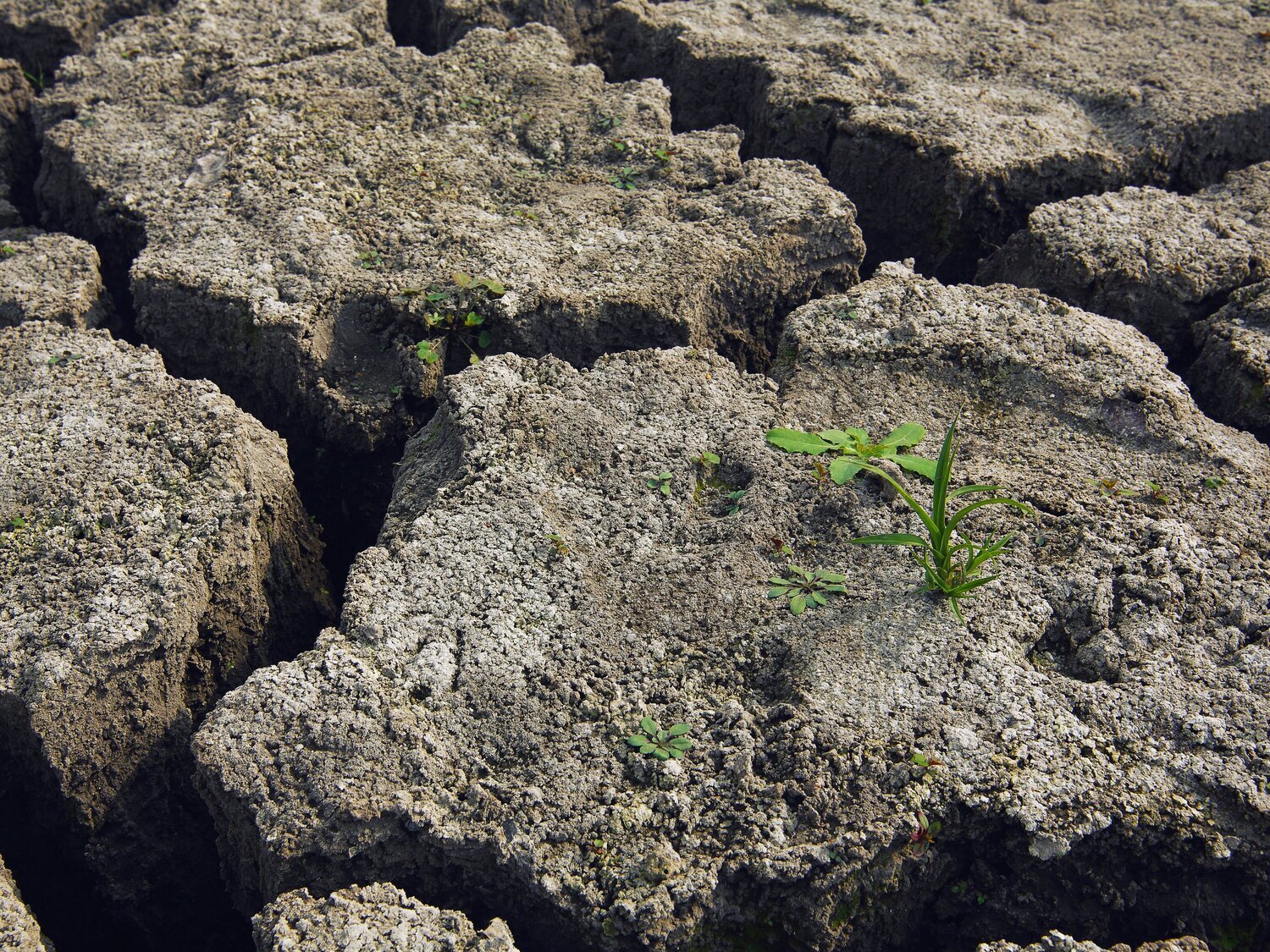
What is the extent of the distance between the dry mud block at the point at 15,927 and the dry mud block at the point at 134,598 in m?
0.20

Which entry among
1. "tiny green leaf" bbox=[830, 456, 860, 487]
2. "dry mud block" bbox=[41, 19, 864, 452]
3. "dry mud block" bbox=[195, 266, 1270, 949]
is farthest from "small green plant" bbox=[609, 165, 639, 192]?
"tiny green leaf" bbox=[830, 456, 860, 487]

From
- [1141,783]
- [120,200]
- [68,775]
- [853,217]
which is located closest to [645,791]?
[1141,783]

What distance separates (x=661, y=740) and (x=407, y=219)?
1.42 meters

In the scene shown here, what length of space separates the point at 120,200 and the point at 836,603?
190cm

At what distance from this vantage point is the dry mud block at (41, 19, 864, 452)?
231 cm

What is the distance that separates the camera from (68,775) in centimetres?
174

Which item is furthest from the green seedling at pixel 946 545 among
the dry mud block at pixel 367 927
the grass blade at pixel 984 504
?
the dry mud block at pixel 367 927

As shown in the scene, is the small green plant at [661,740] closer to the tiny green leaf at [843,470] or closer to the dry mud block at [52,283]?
the tiny green leaf at [843,470]

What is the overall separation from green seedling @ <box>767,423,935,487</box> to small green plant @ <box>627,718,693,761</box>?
568mm

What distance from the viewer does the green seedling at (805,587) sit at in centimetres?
181

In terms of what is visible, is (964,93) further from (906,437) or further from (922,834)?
(922,834)

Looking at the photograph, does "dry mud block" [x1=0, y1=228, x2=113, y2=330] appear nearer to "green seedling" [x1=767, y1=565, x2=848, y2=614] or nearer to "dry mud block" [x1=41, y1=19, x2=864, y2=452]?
"dry mud block" [x1=41, y1=19, x2=864, y2=452]

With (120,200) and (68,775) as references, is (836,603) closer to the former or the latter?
(68,775)

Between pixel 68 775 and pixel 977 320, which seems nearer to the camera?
pixel 68 775
